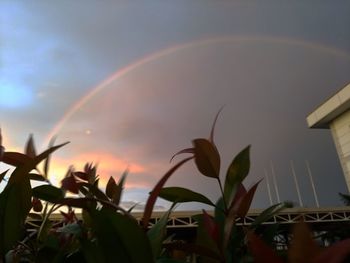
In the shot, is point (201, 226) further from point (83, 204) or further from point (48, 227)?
point (48, 227)

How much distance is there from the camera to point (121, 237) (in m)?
0.48

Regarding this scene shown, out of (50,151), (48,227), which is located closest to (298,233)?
(50,151)

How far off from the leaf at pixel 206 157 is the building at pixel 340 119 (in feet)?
70.9

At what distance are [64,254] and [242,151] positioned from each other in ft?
1.32

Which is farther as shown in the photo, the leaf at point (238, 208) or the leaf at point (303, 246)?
the leaf at point (238, 208)

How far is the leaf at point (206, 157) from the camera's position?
637mm

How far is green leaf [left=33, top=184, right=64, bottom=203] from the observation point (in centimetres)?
77

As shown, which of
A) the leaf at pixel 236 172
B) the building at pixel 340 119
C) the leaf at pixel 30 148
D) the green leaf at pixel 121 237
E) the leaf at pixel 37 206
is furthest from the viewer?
the building at pixel 340 119

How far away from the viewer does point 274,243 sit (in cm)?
94

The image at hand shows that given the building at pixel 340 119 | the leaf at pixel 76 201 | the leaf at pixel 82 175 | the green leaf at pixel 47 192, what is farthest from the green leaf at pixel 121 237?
the building at pixel 340 119

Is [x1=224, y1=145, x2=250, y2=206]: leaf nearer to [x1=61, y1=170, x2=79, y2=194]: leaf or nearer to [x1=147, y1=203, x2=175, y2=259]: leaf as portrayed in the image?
[x1=147, y1=203, x2=175, y2=259]: leaf

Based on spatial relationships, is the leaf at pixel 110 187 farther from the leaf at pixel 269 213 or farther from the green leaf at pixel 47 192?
the leaf at pixel 269 213

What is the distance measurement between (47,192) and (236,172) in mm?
403

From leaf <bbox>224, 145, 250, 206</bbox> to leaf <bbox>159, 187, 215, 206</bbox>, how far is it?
0.04m
